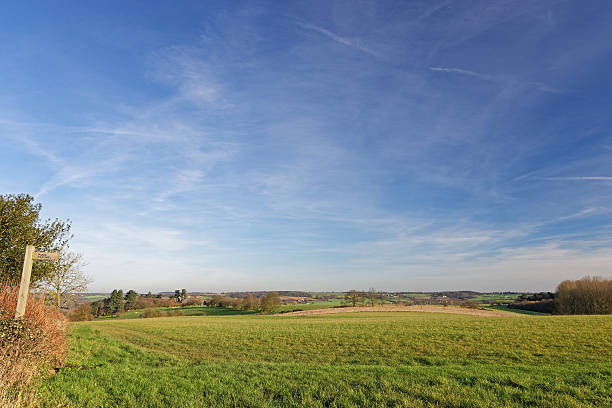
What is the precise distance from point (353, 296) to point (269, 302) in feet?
73.8

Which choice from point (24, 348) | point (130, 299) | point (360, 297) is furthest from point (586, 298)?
point (130, 299)

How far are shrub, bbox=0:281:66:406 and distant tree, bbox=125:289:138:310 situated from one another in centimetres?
11966

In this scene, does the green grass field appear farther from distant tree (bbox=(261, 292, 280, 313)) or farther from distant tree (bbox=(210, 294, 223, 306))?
distant tree (bbox=(210, 294, 223, 306))

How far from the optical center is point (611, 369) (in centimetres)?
1138

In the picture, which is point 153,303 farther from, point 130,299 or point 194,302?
point 194,302

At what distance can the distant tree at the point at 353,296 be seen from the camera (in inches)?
3351

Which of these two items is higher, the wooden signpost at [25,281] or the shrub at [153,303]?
the wooden signpost at [25,281]

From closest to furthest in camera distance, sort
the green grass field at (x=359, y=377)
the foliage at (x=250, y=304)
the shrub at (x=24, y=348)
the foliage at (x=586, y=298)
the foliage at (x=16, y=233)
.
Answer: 1. the green grass field at (x=359, y=377)
2. the shrub at (x=24, y=348)
3. the foliage at (x=16, y=233)
4. the foliage at (x=586, y=298)
5. the foliage at (x=250, y=304)

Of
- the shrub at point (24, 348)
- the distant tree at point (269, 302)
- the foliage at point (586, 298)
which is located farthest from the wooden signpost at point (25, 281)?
the foliage at point (586, 298)

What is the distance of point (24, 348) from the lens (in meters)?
10.8

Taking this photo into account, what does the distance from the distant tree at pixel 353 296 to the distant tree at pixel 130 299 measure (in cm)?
8222

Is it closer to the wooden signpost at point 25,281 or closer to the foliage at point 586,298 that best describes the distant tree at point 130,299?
the wooden signpost at point 25,281

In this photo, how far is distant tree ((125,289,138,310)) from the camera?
11725 cm

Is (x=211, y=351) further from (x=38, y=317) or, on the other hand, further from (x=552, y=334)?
(x=552, y=334)
